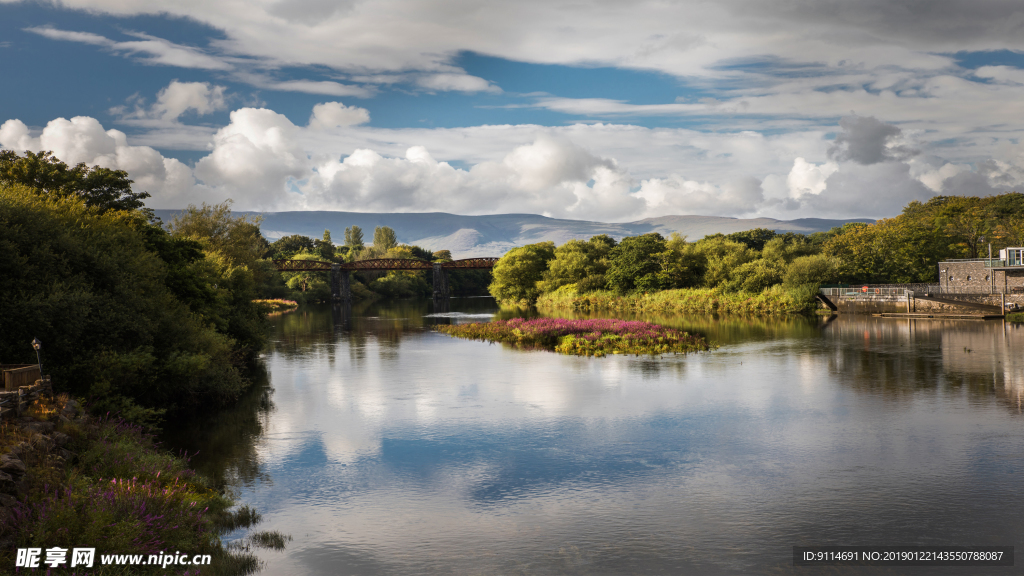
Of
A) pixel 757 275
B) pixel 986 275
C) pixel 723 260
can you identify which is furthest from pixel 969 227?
pixel 723 260

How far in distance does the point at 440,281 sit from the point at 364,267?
55.6ft

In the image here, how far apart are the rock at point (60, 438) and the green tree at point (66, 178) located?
2365cm

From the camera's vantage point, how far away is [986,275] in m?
68.9

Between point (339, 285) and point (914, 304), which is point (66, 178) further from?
point (339, 285)

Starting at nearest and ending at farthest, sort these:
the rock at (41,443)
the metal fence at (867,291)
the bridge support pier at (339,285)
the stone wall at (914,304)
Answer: the rock at (41,443) → the stone wall at (914,304) → the metal fence at (867,291) → the bridge support pier at (339,285)

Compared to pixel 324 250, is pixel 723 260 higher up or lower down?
lower down

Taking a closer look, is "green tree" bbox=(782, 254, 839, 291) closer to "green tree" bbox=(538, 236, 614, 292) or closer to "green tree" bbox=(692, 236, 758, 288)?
"green tree" bbox=(692, 236, 758, 288)

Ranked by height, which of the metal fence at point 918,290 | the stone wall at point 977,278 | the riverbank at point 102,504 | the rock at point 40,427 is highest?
the stone wall at point 977,278

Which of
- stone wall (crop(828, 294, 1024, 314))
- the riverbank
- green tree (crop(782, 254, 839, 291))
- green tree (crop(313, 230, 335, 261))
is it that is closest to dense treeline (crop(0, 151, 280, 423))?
the riverbank

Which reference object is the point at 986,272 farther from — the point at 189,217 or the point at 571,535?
the point at 189,217

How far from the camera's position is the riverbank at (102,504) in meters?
10.8

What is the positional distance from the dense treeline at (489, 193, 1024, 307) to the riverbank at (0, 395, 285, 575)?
72.2 metres

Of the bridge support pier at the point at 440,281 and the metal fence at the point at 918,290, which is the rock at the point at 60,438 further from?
the bridge support pier at the point at 440,281

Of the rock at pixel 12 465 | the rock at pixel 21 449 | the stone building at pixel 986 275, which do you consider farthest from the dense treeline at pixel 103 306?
the stone building at pixel 986 275
